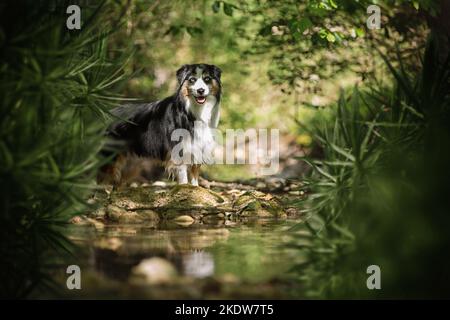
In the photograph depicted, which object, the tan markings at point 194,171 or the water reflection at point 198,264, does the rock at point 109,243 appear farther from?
the tan markings at point 194,171

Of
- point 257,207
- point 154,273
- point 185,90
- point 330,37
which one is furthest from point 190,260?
point 185,90

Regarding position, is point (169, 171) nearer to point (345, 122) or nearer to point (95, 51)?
point (95, 51)

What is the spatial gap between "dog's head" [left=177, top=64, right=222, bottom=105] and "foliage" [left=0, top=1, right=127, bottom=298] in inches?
172

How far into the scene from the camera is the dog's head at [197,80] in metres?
8.28

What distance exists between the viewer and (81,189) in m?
3.87

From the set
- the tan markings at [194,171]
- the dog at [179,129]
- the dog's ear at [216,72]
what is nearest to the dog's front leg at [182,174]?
the dog at [179,129]

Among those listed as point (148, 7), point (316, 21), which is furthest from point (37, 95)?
point (148, 7)

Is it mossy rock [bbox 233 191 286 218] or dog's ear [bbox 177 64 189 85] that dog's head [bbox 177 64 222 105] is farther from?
mossy rock [bbox 233 191 286 218]

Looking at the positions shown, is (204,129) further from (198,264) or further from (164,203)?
(198,264)

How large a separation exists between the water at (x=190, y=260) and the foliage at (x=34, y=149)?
0.71 ft

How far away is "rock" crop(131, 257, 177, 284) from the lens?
3.55 m

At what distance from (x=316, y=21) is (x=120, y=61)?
5111 mm

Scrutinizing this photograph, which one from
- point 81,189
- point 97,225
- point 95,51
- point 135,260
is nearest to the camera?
point 81,189

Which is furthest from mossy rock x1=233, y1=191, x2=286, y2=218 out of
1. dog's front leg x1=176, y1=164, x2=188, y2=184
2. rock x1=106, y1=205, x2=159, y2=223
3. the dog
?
the dog
